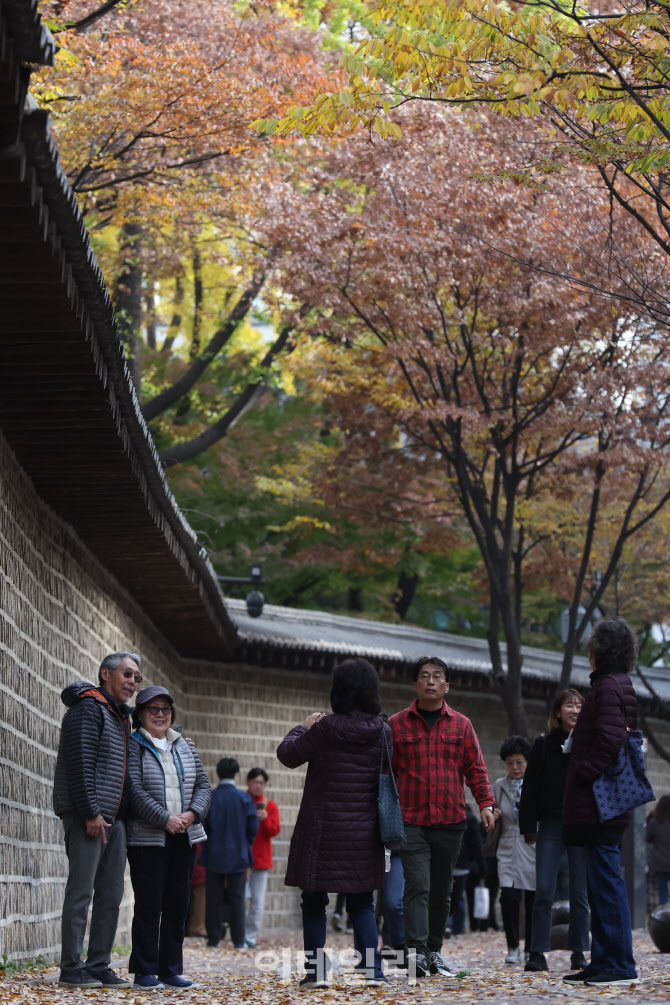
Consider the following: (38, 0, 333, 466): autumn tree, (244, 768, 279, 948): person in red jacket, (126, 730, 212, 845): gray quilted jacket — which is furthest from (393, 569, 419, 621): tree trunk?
(126, 730, 212, 845): gray quilted jacket

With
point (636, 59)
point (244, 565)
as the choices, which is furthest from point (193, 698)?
point (636, 59)

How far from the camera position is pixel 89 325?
5977 millimetres

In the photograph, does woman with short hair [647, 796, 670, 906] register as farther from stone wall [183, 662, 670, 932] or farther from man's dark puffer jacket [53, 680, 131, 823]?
man's dark puffer jacket [53, 680, 131, 823]

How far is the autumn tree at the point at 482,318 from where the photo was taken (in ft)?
43.7

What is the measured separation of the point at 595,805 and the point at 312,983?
1737 mm

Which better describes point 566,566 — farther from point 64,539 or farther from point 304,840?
point 304,840

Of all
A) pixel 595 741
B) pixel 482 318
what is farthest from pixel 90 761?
pixel 482 318

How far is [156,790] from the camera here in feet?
23.5

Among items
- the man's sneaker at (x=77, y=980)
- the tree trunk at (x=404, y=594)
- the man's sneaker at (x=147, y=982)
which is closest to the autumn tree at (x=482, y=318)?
the man's sneaker at (x=147, y=982)

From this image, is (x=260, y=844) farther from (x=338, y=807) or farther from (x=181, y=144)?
(x=338, y=807)

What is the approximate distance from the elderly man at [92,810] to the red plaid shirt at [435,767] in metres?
1.63

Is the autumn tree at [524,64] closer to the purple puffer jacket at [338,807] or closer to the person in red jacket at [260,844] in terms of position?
the purple puffer jacket at [338,807]

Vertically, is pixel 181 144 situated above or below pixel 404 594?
above

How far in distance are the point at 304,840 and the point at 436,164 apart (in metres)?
8.85
